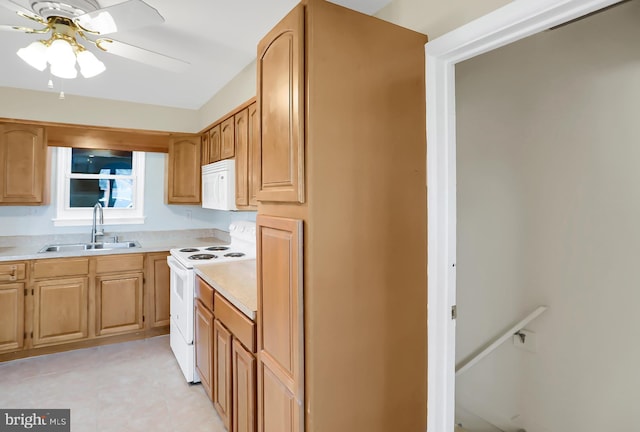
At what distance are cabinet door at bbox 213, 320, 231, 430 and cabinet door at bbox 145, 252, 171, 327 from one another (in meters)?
1.67

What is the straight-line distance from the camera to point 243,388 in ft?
5.71

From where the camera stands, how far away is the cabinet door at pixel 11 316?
2.95 meters

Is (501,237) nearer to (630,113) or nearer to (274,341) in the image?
(630,113)

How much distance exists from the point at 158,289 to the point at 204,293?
1521 millimetres

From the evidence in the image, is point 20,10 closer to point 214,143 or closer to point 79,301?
point 214,143

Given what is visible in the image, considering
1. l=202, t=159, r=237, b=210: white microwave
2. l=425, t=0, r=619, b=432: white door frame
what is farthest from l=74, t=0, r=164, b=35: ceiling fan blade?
l=202, t=159, r=237, b=210: white microwave

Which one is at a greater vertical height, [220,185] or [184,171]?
[184,171]

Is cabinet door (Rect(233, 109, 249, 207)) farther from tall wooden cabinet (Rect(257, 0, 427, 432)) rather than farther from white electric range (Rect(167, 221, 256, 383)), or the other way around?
tall wooden cabinet (Rect(257, 0, 427, 432))

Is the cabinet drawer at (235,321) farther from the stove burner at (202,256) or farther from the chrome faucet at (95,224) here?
the chrome faucet at (95,224)

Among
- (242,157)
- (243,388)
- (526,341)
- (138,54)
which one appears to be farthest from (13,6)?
(526,341)

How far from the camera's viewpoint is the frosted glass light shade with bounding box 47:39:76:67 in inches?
68.9

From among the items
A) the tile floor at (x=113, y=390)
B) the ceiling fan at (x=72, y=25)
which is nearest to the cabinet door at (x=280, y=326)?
the tile floor at (x=113, y=390)

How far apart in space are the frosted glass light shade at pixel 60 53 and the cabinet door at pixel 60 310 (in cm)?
219

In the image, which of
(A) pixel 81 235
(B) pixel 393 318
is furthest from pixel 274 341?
(A) pixel 81 235
